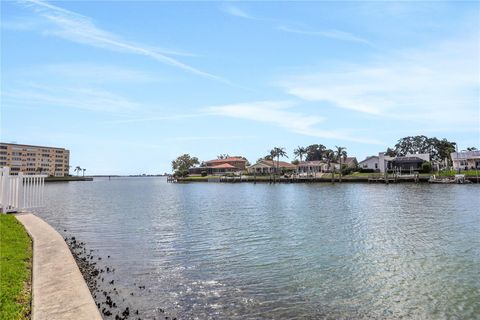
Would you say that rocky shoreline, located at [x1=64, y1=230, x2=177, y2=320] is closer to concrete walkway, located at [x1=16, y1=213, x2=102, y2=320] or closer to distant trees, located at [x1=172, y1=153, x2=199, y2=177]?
concrete walkway, located at [x1=16, y1=213, x2=102, y2=320]

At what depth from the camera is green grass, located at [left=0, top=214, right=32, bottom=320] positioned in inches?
281

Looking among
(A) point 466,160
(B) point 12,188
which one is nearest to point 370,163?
(A) point 466,160

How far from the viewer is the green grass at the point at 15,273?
23.4 ft

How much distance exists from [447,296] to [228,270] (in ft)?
24.3

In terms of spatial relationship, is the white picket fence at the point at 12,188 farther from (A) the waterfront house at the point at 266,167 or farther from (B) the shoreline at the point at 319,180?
(A) the waterfront house at the point at 266,167

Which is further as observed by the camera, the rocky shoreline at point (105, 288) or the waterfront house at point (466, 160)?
the waterfront house at point (466, 160)

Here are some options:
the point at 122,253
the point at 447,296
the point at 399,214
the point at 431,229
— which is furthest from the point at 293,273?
the point at 399,214

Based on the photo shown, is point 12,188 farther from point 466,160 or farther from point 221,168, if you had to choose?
point 221,168

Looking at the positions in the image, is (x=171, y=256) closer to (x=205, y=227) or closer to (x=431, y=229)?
(x=205, y=227)

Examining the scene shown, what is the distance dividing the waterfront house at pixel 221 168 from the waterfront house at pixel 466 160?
8229cm

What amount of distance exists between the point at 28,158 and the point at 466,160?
192 m

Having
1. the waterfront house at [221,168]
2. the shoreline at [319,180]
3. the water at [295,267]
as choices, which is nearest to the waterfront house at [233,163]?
the waterfront house at [221,168]

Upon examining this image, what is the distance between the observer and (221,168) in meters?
160

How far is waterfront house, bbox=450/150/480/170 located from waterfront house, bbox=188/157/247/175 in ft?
270
